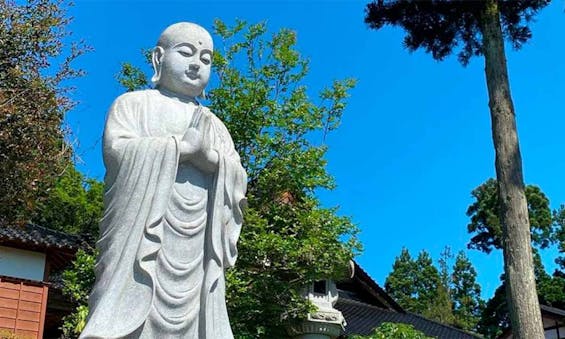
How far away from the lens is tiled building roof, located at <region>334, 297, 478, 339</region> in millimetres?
21872

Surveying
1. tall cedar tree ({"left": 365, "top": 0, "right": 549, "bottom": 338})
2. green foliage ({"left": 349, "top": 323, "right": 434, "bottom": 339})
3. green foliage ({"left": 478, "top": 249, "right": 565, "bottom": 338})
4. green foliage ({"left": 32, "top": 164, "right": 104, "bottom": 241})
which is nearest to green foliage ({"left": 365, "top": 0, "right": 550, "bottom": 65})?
tall cedar tree ({"left": 365, "top": 0, "right": 549, "bottom": 338})

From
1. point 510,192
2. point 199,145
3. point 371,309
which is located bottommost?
point 199,145

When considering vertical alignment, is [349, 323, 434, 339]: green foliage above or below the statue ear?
below

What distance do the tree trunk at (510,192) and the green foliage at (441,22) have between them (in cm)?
116

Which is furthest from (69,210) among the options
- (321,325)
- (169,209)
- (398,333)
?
(169,209)

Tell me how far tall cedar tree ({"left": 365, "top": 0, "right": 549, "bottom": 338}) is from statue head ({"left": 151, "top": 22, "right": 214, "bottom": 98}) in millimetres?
6808

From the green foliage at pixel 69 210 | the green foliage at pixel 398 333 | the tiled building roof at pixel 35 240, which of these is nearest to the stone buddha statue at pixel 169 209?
the green foliage at pixel 398 333

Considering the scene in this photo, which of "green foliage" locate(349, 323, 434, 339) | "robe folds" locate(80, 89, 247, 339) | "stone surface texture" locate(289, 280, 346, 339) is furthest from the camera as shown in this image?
"stone surface texture" locate(289, 280, 346, 339)

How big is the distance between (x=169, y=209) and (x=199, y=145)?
1.75 ft

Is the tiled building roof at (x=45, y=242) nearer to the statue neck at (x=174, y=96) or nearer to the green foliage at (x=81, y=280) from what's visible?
the green foliage at (x=81, y=280)

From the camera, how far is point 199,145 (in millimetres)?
5207

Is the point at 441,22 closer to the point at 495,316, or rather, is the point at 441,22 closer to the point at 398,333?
the point at 398,333

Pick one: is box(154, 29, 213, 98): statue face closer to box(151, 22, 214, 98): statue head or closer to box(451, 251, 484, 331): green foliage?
box(151, 22, 214, 98): statue head

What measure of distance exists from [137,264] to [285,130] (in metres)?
11.2
